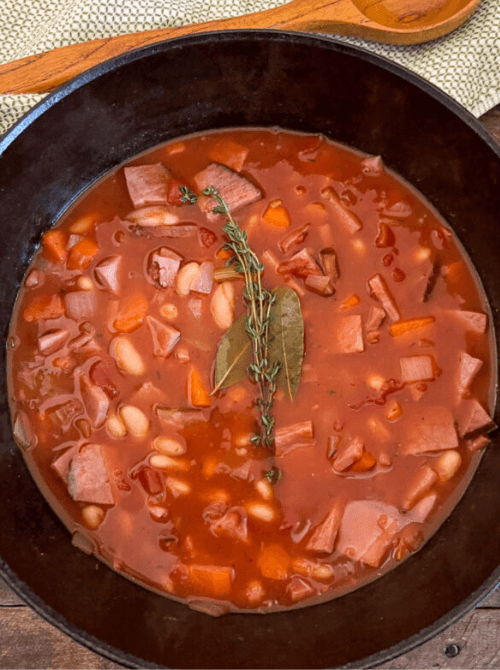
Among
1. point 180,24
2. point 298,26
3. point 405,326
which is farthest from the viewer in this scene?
point 180,24

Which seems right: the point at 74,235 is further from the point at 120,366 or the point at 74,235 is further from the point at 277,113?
the point at 277,113

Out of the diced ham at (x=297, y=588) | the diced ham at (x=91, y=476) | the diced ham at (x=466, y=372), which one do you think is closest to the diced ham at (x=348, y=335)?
the diced ham at (x=466, y=372)

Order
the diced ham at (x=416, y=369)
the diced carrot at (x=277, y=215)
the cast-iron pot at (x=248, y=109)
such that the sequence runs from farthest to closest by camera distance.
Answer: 1. the diced carrot at (x=277, y=215)
2. the diced ham at (x=416, y=369)
3. the cast-iron pot at (x=248, y=109)

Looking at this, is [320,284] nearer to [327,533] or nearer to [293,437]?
[293,437]

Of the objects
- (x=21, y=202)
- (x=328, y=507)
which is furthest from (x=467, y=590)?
(x=21, y=202)

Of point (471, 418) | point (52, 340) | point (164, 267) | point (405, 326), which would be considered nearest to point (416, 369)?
point (405, 326)

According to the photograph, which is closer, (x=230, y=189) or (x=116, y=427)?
(x=116, y=427)

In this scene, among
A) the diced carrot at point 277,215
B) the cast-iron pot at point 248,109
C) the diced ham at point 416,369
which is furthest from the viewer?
the diced carrot at point 277,215

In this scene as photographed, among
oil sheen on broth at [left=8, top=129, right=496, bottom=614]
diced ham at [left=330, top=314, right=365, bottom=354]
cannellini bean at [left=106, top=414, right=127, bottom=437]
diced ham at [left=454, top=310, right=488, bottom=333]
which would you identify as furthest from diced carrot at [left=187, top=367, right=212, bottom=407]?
diced ham at [left=454, top=310, right=488, bottom=333]

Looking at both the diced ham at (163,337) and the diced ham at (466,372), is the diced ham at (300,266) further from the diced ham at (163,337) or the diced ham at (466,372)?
the diced ham at (466,372)
